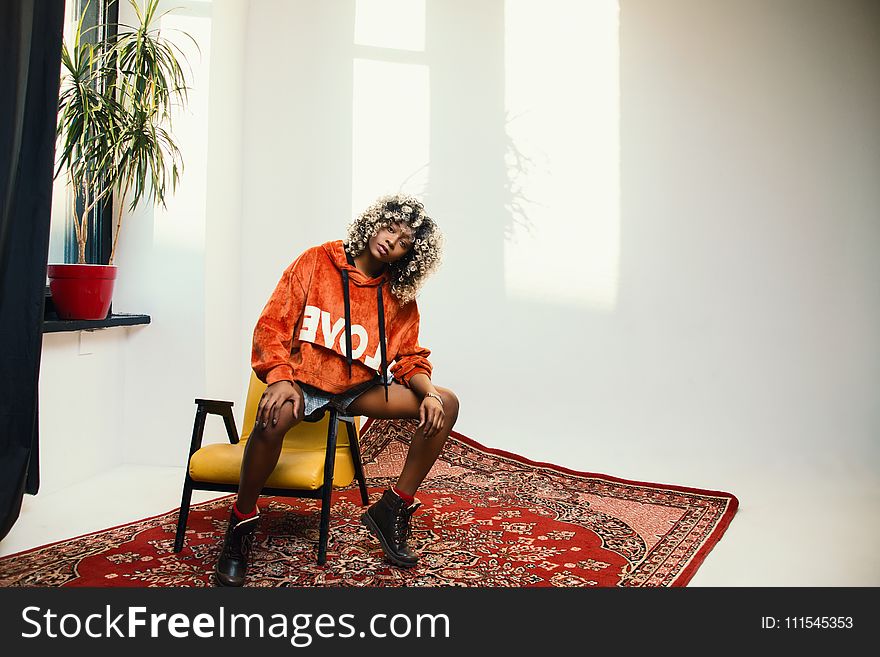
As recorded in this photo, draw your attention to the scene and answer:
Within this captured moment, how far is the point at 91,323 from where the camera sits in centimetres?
339

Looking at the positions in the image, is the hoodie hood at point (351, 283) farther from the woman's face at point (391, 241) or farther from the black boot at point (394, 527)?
the black boot at point (394, 527)

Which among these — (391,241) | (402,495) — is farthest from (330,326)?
(402,495)

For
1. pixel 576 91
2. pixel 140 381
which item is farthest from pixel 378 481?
pixel 576 91

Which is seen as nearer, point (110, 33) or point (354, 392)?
point (354, 392)

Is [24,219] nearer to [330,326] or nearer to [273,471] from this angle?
[330,326]

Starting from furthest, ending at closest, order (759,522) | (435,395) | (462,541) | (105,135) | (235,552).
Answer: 1. (105,135)
2. (759,522)
3. (462,541)
4. (435,395)
5. (235,552)

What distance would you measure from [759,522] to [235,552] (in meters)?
2.06

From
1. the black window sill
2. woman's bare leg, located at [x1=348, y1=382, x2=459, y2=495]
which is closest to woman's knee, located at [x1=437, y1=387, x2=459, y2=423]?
woman's bare leg, located at [x1=348, y1=382, x2=459, y2=495]

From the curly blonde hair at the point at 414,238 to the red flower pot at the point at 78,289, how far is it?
130cm

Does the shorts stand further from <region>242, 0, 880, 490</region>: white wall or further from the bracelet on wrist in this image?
<region>242, 0, 880, 490</region>: white wall

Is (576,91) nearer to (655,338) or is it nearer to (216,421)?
(655,338)

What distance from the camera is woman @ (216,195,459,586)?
256 cm
